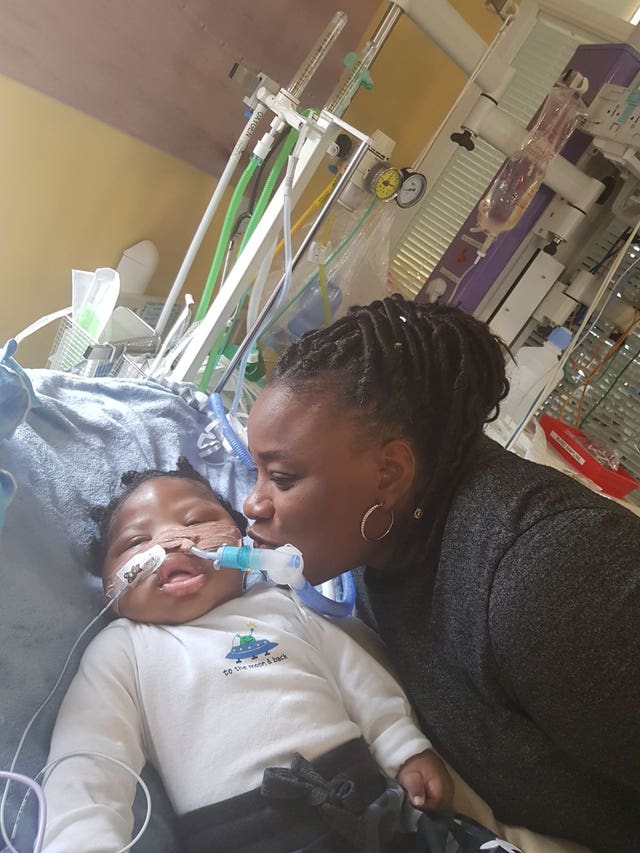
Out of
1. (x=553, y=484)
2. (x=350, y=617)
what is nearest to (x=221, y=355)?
(x=350, y=617)

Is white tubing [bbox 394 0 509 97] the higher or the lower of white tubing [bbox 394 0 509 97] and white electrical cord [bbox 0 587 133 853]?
the higher

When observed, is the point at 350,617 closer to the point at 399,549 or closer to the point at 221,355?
the point at 399,549

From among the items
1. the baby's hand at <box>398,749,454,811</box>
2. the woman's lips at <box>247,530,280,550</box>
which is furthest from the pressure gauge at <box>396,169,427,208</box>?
the baby's hand at <box>398,749,454,811</box>

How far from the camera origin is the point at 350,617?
122 centimetres

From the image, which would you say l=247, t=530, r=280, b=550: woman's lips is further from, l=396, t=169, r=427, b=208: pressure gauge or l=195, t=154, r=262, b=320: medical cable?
l=396, t=169, r=427, b=208: pressure gauge

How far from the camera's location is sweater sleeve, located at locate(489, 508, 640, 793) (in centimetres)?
78

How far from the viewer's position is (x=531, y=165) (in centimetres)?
188

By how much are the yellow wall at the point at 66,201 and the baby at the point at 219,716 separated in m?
1.05

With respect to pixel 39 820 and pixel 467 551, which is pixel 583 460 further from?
pixel 39 820

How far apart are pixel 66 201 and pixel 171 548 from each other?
1.31m

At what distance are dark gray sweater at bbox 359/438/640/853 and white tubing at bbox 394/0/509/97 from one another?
3.66 feet

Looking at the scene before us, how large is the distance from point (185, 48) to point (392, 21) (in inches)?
27.2

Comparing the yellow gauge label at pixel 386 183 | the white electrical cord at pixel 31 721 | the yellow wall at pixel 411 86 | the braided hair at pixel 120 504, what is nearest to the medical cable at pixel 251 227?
the yellow gauge label at pixel 386 183

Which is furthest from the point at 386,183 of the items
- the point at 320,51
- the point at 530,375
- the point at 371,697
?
the point at 371,697
